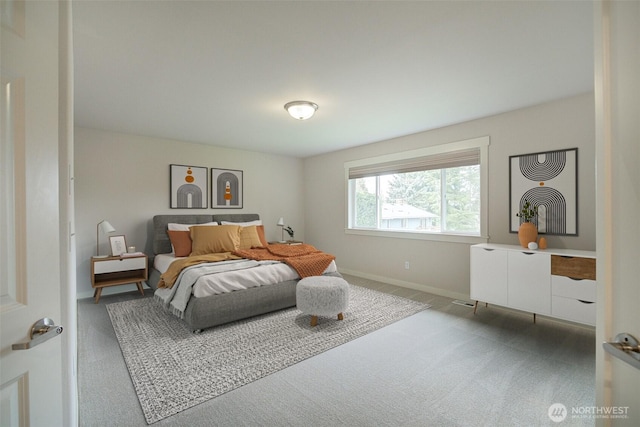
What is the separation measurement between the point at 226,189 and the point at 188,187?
67 cm

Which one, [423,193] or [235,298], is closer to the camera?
[235,298]

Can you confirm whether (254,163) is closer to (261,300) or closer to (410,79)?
(261,300)

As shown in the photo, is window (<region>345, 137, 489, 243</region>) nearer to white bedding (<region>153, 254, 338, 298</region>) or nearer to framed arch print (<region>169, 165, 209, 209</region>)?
white bedding (<region>153, 254, 338, 298</region>)

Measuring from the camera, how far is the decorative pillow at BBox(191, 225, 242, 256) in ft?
13.8

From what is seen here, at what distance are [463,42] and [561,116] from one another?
1.90m

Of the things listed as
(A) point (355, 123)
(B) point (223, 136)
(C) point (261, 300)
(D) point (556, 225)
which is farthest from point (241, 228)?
(D) point (556, 225)

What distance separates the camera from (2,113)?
2.31 feet

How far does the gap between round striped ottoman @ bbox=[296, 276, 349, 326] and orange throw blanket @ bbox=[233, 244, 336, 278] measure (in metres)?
0.55

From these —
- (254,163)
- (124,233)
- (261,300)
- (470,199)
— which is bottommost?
(261,300)

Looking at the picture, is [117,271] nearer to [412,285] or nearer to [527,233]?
[412,285]

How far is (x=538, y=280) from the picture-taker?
2881mm

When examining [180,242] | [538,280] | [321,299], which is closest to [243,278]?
[321,299]

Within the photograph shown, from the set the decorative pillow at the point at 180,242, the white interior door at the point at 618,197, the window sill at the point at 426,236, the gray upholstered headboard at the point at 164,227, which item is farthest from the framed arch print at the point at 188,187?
the white interior door at the point at 618,197

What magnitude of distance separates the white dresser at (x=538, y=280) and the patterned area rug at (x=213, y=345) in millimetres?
892
